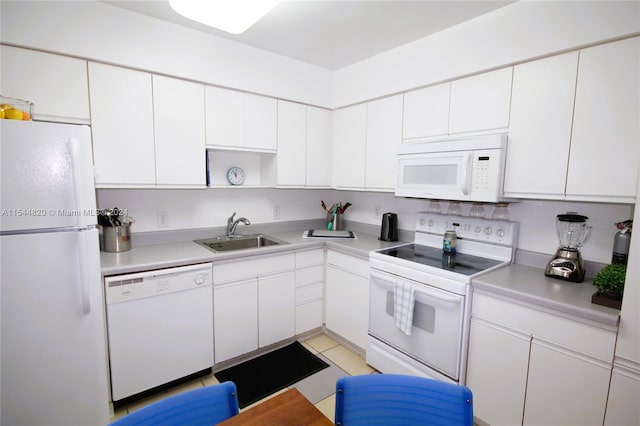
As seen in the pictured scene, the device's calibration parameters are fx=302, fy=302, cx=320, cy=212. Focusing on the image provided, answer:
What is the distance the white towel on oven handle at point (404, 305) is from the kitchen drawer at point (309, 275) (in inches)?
33.0

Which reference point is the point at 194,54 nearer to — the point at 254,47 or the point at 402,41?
the point at 254,47

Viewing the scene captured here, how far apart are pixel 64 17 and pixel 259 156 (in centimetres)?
155

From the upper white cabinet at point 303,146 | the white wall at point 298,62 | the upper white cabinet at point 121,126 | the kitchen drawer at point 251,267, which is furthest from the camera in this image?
the upper white cabinet at point 303,146

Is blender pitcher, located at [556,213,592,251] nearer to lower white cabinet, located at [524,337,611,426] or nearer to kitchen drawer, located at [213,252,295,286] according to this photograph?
lower white cabinet, located at [524,337,611,426]

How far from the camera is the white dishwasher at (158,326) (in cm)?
177

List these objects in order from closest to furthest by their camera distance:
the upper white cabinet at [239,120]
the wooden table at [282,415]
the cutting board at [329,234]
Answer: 1. the wooden table at [282,415]
2. the upper white cabinet at [239,120]
3. the cutting board at [329,234]

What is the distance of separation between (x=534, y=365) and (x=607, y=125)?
48.3 inches

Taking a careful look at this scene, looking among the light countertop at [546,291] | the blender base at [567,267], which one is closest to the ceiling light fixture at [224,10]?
the light countertop at [546,291]

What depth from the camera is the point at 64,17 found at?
1701mm

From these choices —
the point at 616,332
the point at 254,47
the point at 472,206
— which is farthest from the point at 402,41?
the point at 616,332

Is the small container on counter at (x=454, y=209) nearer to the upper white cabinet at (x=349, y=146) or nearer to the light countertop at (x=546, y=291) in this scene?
the light countertop at (x=546, y=291)

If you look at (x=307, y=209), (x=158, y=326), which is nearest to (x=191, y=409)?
(x=158, y=326)

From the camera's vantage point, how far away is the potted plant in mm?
1336

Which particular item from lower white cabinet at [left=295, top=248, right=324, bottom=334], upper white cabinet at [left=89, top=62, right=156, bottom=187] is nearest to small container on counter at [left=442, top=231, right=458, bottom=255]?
lower white cabinet at [left=295, top=248, right=324, bottom=334]
